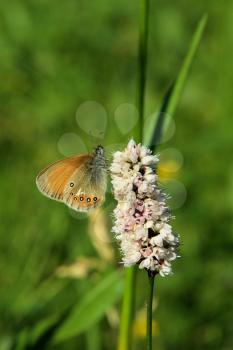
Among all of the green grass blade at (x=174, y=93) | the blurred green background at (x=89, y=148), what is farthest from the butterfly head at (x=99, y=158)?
the blurred green background at (x=89, y=148)

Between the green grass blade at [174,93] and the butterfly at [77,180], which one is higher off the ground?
the green grass blade at [174,93]

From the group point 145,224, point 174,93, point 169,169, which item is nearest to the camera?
point 145,224

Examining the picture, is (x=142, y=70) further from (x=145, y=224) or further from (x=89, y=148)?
(x=89, y=148)

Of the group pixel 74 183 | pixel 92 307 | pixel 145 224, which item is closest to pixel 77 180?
pixel 74 183

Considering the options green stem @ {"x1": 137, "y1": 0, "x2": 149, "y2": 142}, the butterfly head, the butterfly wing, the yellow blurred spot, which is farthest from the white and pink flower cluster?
the yellow blurred spot

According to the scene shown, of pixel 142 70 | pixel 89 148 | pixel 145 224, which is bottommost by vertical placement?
pixel 145 224

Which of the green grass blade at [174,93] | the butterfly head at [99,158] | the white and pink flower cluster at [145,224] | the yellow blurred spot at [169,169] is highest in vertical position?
the yellow blurred spot at [169,169]

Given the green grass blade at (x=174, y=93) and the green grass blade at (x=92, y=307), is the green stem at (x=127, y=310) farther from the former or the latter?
the green grass blade at (x=174, y=93)

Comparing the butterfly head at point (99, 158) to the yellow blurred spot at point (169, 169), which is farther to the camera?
the yellow blurred spot at point (169, 169)

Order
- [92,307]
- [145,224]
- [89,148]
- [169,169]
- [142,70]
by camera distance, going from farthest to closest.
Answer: [89,148] < [169,169] < [92,307] < [142,70] < [145,224]
